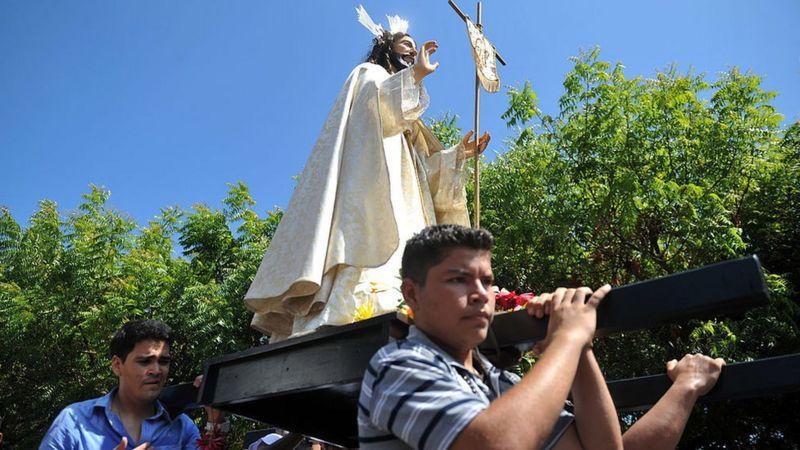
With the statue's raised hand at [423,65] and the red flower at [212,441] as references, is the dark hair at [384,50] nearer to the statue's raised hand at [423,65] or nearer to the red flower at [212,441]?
the statue's raised hand at [423,65]

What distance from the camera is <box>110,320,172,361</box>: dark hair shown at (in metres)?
3.52

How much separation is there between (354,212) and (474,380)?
2523 millimetres

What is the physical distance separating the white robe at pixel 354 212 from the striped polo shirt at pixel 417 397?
1.97 metres

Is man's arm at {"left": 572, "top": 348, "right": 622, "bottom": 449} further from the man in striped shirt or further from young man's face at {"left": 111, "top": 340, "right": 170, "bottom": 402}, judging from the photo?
young man's face at {"left": 111, "top": 340, "right": 170, "bottom": 402}

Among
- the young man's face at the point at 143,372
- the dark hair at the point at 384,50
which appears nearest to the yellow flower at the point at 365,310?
the young man's face at the point at 143,372

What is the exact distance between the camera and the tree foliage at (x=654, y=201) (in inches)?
451

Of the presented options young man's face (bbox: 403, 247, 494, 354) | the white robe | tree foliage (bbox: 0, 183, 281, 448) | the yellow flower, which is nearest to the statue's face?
the white robe

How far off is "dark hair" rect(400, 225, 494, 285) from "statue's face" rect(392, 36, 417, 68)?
139 inches

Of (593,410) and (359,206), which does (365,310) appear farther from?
(593,410)

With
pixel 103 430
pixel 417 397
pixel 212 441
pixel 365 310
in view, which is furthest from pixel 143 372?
pixel 417 397

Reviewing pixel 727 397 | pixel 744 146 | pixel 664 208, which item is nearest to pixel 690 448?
pixel 664 208

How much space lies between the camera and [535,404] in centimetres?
154

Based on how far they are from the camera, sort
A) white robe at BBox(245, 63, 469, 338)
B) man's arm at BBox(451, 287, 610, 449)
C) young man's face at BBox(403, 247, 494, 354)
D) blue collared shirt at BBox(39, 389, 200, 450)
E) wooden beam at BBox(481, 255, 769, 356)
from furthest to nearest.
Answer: white robe at BBox(245, 63, 469, 338)
blue collared shirt at BBox(39, 389, 200, 450)
young man's face at BBox(403, 247, 494, 354)
wooden beam at BBox(481, 255, 769, 356)
man's arm at BBox(451, 287, 610, 449)

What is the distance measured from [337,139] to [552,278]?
8823mm
